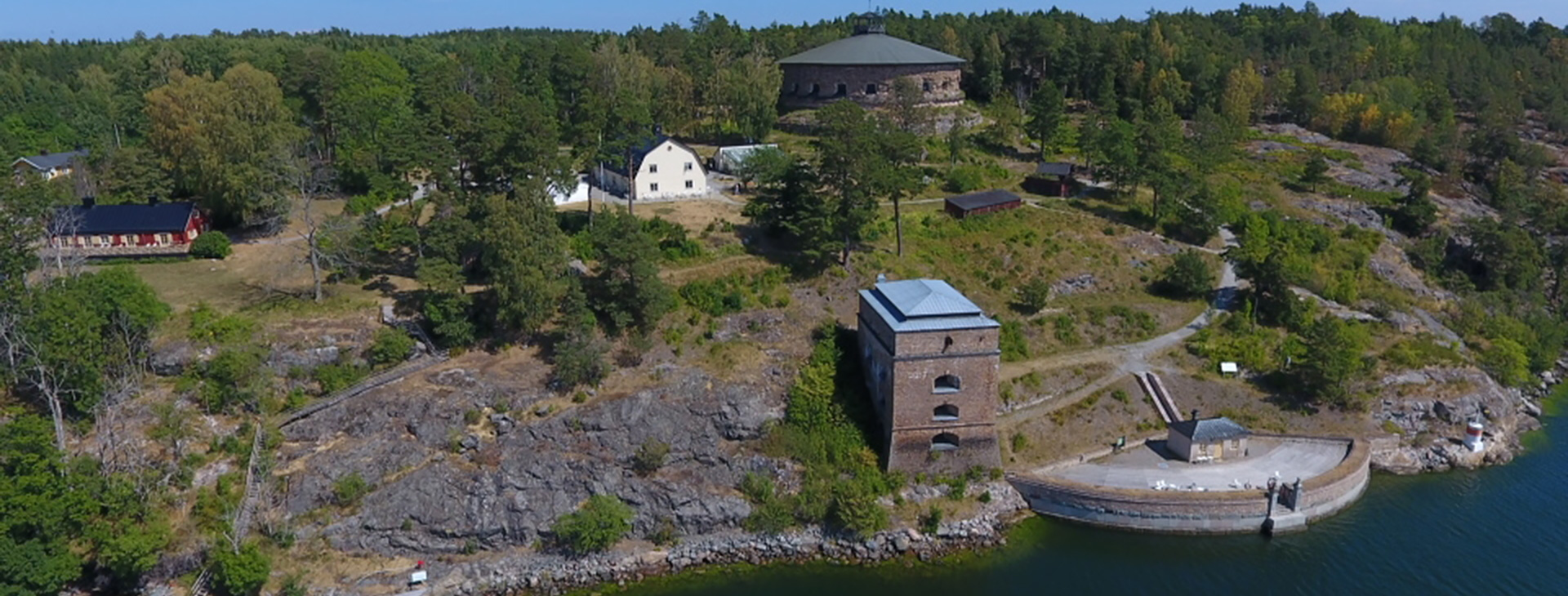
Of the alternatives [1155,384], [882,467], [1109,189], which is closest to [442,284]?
[882,467]

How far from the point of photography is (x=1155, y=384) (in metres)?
45.9

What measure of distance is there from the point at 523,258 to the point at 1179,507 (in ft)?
92.6

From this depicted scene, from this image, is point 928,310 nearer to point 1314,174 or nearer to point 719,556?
point 719,556

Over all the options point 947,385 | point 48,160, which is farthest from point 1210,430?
point 48,160

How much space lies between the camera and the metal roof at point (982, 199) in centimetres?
5781

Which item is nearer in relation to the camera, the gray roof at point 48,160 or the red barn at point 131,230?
the red barn at point 131,230

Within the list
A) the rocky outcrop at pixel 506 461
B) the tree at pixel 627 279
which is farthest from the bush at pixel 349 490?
the tree at pixel 627 279

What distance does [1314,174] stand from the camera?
7112 cm

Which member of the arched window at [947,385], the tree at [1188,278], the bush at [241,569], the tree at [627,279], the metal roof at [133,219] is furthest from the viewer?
the tree at [1188,278]

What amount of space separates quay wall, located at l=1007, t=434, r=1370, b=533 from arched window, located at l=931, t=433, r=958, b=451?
3704mm

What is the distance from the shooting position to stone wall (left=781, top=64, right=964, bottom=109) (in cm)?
7694

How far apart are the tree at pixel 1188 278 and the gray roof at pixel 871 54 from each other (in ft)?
101

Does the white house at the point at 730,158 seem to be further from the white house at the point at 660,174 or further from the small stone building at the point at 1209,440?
the small stone building at the point at 1209,440

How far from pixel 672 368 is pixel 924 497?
1206cm
